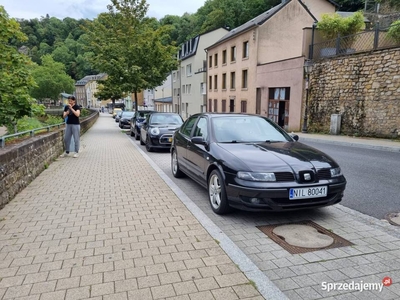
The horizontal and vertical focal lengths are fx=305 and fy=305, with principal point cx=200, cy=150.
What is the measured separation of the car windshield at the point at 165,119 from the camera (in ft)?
40.7

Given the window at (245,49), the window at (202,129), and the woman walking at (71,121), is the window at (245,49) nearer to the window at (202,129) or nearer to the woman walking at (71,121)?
the woman walking at (71,121)

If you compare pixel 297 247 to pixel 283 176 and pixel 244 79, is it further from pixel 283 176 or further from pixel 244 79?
pixel 244 79

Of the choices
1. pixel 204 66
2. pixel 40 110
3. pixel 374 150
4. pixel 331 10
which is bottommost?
pixel 374 150

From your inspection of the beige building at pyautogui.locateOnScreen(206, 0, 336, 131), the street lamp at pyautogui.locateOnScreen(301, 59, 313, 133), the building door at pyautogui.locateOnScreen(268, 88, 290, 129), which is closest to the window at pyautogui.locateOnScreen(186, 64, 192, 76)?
the beige building at pyautogui.locateOnScreen(206, 0, 336, 131)

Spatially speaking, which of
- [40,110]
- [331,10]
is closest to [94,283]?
[40,110]

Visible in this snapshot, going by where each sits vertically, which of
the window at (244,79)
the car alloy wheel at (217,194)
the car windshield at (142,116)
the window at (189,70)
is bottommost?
the car alloy wheel at (217,194)

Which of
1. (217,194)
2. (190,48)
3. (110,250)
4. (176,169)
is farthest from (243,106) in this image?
(110,250)

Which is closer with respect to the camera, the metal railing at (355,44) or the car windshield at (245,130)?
the car windshield at (245,130)

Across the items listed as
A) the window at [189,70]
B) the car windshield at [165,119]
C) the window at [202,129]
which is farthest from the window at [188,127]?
the window at [189,70]

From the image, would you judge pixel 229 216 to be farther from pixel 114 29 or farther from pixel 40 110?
pixel 114 29

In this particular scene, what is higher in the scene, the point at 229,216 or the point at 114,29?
the point at 114,29

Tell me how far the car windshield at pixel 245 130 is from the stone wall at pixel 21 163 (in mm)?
3530

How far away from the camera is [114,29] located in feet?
76.0

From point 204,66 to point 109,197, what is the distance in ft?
115
